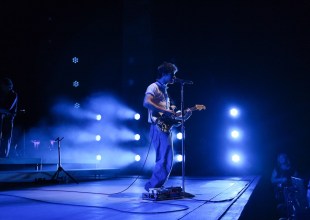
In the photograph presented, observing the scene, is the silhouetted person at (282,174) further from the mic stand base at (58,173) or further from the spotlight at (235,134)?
the mic stand base at (58,173)

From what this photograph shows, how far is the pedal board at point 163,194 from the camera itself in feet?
11.9

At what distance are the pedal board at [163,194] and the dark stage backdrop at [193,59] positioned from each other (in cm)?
622

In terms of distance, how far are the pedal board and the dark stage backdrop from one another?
6217mm

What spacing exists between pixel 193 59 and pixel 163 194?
7.07m

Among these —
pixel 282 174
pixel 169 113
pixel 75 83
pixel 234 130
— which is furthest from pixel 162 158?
pixel 75 83

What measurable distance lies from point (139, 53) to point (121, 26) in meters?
1.07

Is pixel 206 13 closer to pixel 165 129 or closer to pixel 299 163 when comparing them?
pixel 299 163

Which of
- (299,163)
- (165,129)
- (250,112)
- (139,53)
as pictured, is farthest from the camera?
(139,53)

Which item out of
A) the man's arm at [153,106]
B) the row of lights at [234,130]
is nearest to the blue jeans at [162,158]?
the man's arm at [153,106]

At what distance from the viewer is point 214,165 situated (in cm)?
991

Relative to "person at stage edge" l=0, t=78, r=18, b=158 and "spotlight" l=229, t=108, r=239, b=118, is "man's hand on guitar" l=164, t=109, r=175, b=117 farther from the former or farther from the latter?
"spotlight" l=229, t=108, r=239, b=118

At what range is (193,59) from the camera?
10180 mm

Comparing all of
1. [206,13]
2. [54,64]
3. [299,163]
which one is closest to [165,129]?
[299,163]

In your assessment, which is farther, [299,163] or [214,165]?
[214,165]
